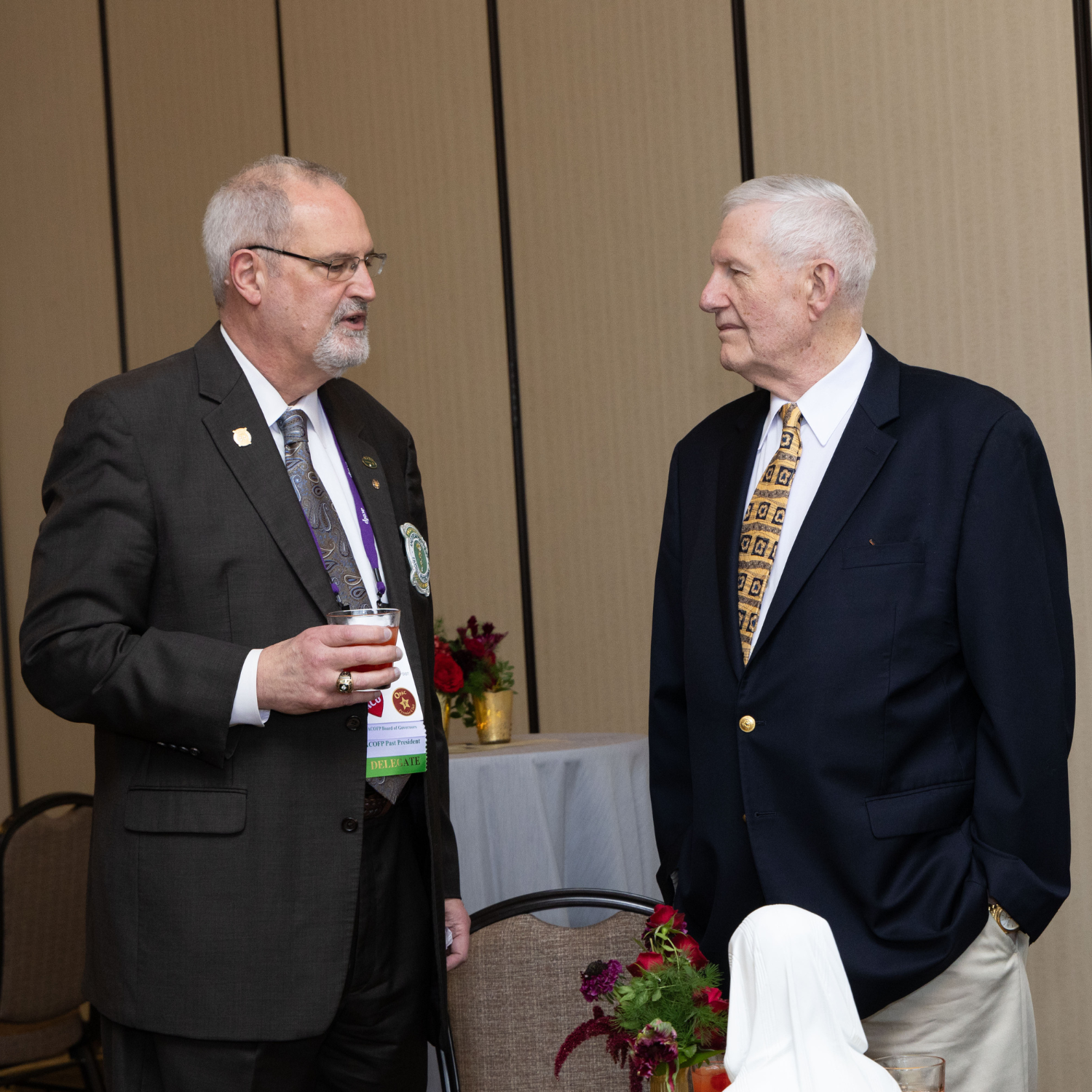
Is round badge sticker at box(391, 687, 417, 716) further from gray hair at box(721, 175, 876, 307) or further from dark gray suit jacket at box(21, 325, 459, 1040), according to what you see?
gray hair at box(721, 175, 876, 307)

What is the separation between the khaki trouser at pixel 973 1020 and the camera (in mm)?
1754

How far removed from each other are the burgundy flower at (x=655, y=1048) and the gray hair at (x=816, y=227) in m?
1.28

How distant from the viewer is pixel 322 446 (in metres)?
2.02

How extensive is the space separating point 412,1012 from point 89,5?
5.64m

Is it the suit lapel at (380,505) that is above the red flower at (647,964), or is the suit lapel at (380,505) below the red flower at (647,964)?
above

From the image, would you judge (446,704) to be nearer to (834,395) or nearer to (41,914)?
(41,914)

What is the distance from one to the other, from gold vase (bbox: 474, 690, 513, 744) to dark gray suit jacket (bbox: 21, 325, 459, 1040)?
1.97 meters

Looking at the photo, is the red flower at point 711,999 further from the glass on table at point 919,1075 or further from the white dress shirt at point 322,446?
the white dress shirt at point 322,446

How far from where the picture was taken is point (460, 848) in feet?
10.7

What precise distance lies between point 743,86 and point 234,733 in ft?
11.1

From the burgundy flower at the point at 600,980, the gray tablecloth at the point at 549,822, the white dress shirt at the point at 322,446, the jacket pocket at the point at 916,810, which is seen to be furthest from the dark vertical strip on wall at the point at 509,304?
the burgundy flower at the point at 600,980

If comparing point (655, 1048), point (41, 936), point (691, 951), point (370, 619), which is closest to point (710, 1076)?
point (655, 1048)

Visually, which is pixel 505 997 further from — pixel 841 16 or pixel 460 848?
pixel 841 16

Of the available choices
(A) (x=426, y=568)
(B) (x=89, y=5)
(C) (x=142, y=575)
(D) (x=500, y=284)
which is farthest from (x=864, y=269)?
(B) (x=89, y=5)
